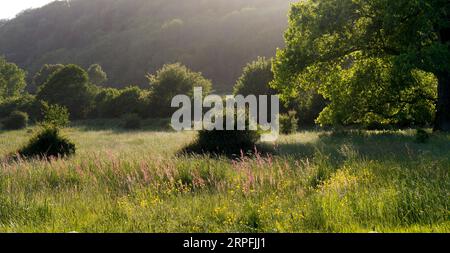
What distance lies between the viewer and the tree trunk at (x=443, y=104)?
22.1m

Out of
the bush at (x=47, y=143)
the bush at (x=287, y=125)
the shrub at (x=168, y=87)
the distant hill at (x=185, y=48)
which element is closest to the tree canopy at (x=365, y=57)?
the bush at (x=287, y=125)

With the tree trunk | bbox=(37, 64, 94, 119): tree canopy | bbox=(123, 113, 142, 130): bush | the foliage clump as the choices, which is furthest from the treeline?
the tree trunk

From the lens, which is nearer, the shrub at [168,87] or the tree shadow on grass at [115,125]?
the tree shadow on grass at [115,125]

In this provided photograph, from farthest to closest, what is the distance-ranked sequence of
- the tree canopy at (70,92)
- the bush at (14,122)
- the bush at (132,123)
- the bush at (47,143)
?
the tree canopy at (70,92) → the bush at (14,122) → the bush at (132,123) → the bush at (47,143)

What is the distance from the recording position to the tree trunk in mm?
22073

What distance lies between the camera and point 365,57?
76.6 feet

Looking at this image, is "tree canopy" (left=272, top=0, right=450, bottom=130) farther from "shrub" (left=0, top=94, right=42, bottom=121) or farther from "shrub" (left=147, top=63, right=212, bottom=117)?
"shrub" (left=0, top=94, right=42, bottom=121)

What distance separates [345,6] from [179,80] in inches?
1564

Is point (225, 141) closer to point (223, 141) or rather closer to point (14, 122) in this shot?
point (223, 141)

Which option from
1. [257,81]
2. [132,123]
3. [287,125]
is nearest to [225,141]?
[287,125]

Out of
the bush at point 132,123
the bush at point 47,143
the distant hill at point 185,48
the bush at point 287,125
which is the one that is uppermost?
the distant hill at point 185,48

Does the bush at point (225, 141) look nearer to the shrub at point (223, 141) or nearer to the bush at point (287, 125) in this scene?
the shrub at point (223, 141)
